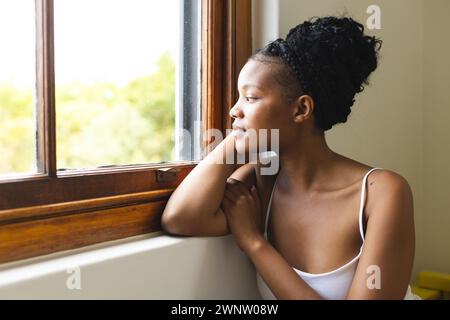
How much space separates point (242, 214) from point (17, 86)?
0.52 meters

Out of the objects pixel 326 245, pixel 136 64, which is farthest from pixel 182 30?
pixel 326 245

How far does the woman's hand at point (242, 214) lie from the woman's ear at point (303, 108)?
0.21 metres

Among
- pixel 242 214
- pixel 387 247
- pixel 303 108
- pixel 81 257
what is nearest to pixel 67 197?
pixel 81 257

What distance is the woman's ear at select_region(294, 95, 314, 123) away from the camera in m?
1.08

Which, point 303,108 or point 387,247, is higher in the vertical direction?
point 303,108

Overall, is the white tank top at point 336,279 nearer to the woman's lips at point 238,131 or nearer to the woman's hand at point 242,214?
the woman's hand at point 242,214

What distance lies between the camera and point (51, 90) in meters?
0.94

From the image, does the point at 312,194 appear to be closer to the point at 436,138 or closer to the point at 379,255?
the point at 379,255

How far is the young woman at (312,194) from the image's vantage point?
103cm

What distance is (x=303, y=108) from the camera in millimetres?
1087

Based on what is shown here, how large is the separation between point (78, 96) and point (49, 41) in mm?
128

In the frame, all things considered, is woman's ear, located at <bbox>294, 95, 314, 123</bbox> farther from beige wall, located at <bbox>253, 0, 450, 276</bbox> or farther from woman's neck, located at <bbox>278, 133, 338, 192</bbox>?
beige wall, located at <bbox>253, 0, 450, 276</bbox>

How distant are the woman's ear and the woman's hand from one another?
0.70ft
